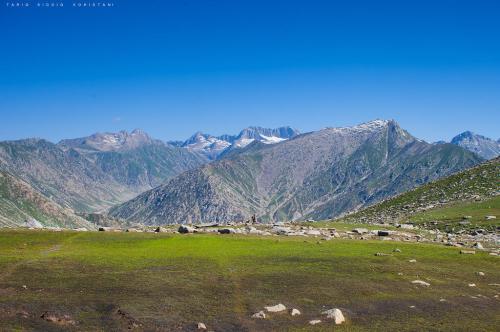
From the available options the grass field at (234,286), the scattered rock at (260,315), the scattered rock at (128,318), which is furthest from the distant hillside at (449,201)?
the scattered rock at (128,318)

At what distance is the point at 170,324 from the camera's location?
26859 millimetres

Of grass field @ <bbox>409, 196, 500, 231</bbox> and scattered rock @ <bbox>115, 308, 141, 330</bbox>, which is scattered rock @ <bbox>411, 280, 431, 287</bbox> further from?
grass field @ <bbox>409, 196, 500, 231</bbox>

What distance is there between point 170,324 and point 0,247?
26.4 meters

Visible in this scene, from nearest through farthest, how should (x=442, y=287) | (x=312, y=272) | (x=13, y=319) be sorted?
(x=13, y=319)
(x=442, y=287)
(x=312, y=272)

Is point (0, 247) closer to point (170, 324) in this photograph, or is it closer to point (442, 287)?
point (170, 324)

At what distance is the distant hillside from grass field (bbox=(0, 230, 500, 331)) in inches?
1381

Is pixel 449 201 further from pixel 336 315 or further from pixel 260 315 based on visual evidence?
pixel 260 315

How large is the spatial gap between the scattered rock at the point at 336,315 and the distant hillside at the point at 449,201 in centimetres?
5205

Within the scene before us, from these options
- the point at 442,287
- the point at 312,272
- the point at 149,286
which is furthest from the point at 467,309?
the point at 149,286

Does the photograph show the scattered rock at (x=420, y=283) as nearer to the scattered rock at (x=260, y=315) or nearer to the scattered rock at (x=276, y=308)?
the scattered rock at (x=276, y=308)

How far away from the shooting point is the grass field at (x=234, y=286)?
2748 cm

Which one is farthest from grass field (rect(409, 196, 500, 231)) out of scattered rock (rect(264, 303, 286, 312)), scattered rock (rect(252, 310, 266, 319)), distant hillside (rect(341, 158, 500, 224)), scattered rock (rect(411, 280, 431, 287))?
scattered rock (rect(252, 310, 266, 319))

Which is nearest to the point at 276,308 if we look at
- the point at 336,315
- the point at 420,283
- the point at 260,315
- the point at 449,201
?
the point at 260,315

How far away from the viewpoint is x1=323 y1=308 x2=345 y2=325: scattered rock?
27736 millimetres
